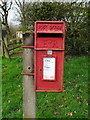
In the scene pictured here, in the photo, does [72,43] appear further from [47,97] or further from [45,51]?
[45,51]

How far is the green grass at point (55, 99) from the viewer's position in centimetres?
302

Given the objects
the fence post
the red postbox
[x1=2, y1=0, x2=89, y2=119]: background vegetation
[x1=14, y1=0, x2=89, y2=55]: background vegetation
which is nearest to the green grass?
[x1=2, y1=0, x2=89, y2=119]: background vegetation

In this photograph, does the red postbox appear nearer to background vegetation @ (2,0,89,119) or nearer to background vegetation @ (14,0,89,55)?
background vegetation @ (2,0,89,119)

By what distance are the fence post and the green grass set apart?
47.0 inches

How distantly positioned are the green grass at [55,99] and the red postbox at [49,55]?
1.43 meters

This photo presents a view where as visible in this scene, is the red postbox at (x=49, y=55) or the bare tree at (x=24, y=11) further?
the bare tree at (x=24, y=11)

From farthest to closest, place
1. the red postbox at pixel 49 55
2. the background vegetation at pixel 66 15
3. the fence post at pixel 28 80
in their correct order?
1. the background vegetation at pixel 66 15
2. the fence post at pixel 28 80
3. the red postbox at pixel 49 55

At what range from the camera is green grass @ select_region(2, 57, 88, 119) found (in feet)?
9.90

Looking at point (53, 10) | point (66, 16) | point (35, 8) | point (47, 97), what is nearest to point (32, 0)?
point (35, 8)

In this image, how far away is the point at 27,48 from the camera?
5.57 ft

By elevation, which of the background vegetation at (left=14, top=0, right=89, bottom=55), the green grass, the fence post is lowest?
the green grass

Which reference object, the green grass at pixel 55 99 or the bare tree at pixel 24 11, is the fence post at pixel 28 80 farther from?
the bare tree at pixel 24 11

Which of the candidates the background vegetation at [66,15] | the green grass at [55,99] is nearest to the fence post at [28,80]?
the green grass at [55,99]

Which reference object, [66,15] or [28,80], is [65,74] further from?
[28,80]
